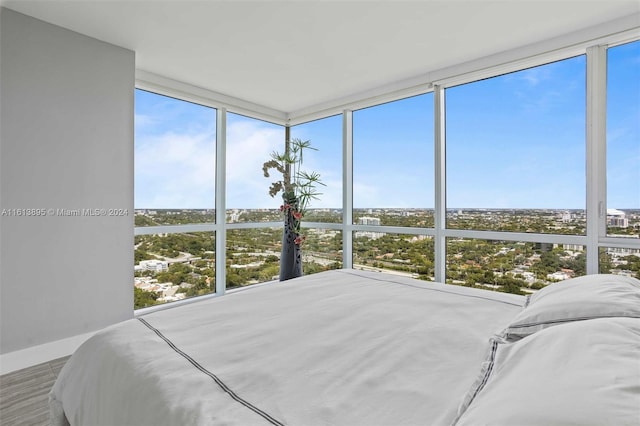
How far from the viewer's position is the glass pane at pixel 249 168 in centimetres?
435

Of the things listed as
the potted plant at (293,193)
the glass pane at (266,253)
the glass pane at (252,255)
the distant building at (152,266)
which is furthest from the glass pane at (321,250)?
the distant building at (152,266)

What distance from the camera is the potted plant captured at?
14.3ft

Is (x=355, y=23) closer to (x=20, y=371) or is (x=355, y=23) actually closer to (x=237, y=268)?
(x=237, y=268)

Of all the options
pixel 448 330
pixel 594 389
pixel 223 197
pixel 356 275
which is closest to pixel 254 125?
pixel 223 197

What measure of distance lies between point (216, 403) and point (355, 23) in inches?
106

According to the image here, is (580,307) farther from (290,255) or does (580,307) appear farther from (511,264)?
(290,255)

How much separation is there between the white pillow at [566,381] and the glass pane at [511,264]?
2.43m

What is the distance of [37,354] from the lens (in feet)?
7.97

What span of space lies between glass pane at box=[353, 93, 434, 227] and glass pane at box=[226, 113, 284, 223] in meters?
1.35

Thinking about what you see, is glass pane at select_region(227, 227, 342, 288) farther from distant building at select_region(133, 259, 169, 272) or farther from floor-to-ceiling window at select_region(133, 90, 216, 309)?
distant building at select_region(133, 259, 169, 272)

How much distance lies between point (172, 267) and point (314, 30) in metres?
2.97

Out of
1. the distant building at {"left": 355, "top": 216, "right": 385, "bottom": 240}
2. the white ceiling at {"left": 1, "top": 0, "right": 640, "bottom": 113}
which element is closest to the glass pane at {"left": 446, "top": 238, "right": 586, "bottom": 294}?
the distant building at {"left": 355, "top": 216, "right": 385, "bottom": 240}

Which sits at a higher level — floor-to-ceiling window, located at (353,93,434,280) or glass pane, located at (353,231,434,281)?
floor-to-ceiling window, located at (353,93,434,280)

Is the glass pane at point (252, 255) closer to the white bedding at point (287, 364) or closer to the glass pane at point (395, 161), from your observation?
the glass pane at point (395, 161)
